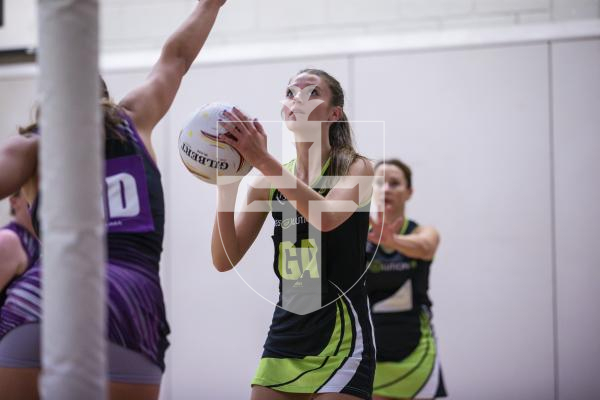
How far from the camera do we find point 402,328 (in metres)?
4.39

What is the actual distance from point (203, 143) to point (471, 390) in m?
3.79

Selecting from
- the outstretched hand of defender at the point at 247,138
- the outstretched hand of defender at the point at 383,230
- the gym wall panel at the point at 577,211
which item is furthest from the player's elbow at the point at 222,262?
the gym wall panel at the point at 577,211

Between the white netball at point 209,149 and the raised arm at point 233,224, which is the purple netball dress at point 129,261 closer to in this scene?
the white netball at point 209,149

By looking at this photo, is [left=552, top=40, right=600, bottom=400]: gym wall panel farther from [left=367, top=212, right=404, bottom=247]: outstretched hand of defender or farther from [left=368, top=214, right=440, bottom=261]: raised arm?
[left=367, top=212, right=404, bottom=247]: outstretched hand of defender

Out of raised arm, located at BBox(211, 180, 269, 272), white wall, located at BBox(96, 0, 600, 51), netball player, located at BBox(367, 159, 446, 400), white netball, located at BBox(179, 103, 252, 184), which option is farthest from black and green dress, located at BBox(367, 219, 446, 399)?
white wall, located at BBox(96, 0, 600, 51)

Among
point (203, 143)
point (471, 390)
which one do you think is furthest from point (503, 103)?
point (203, 143)

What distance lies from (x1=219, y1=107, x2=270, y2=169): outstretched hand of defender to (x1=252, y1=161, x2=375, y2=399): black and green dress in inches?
15.3

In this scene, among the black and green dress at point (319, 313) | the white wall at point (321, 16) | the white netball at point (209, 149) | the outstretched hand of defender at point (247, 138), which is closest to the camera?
the outstretched hand of defender at point (247, 138)

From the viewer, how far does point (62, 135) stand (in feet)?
5.56

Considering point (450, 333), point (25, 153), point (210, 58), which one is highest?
point (210, 58)

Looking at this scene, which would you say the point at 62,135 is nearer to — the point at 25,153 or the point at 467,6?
the point at 25,153

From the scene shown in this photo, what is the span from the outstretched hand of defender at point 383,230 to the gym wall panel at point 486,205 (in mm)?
1249

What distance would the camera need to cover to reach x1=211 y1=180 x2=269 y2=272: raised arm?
2777mm

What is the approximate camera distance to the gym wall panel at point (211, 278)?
236 inches
